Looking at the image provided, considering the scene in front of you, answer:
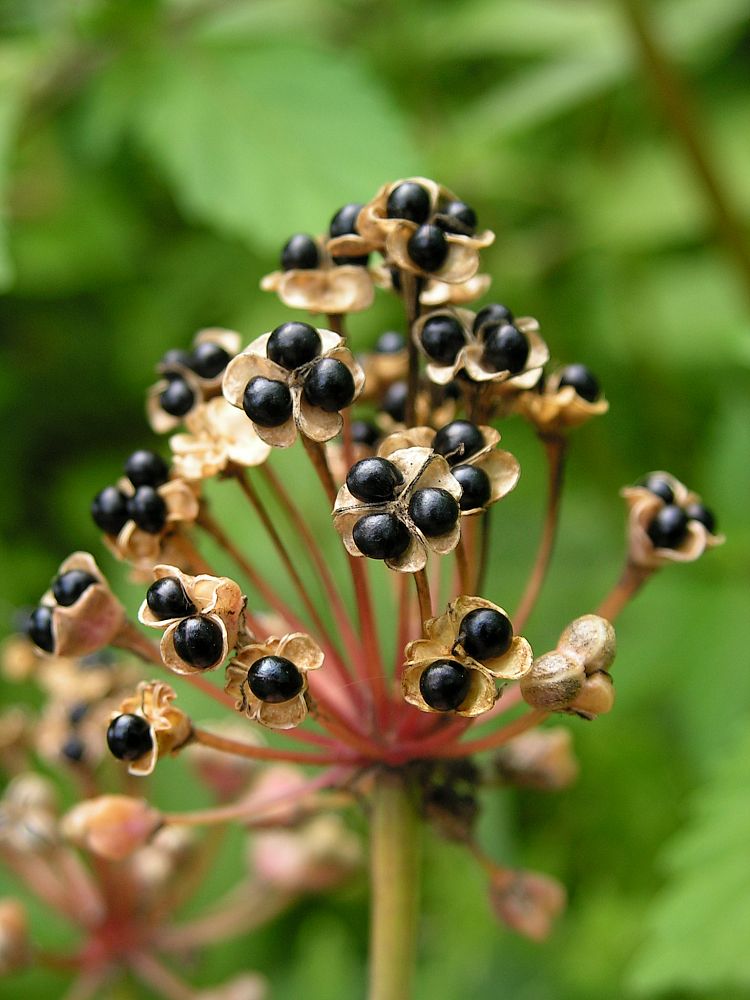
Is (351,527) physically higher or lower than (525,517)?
higher

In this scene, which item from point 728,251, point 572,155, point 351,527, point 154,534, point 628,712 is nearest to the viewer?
point 351,527

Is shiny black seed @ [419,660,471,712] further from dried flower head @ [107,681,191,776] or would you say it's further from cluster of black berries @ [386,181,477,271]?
cluster of black berries @ [386,181,477,271]

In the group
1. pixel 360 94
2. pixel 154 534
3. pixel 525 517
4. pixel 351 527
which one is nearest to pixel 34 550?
pixel 525 517

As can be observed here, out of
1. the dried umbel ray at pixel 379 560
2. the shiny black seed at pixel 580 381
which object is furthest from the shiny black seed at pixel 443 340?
the shiny black seed at pixel 580 381

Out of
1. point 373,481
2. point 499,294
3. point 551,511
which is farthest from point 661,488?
point 499,294

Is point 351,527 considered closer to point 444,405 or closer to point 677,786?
point 444,405

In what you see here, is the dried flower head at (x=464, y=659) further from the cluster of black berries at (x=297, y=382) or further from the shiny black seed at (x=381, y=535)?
A: the cluster of black berries at (x=297, y=382)

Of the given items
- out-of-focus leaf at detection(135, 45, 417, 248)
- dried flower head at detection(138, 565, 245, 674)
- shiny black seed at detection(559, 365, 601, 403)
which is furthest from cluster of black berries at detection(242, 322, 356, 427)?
out-of-focus leaf at detection(135, 45, 417, 248)

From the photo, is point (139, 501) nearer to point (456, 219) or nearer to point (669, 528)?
point (456, 219)
